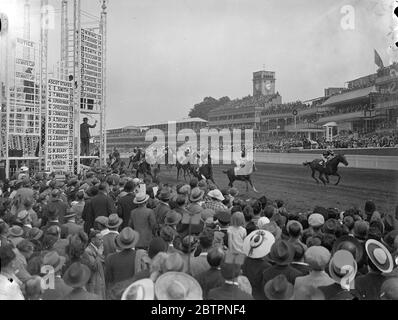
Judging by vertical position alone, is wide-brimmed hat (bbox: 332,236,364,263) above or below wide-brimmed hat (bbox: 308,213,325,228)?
below

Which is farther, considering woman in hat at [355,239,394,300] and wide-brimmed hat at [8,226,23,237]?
wide-brimmed hat at [8,226,23,237]

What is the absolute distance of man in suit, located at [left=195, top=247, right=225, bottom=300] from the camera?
3.58m

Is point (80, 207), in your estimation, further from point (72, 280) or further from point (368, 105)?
point (368, 105)

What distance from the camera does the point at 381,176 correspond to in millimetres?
9000

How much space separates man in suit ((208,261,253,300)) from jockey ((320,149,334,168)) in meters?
6.54

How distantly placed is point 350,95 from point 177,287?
7.09m

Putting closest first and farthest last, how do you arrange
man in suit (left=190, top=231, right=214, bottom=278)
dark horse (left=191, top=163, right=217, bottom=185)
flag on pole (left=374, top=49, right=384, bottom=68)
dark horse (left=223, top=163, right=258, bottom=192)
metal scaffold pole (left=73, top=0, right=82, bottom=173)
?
man in suit (left=190, top=231, right=214, bottom=278)
flag on pole (left=374, top=49, right=384, bottom=68)
dark horse (left=223, top=163, right=258, bottom=192)
dark horse (left=191, top=163, right=217, bottom=185)
metal scaffold pole (left=73, top=0, right=82, bottom=173)

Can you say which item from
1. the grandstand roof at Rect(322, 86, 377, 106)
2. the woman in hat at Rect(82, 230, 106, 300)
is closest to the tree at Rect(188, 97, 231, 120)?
the grandstand roof at Rect(322, 86, 377, 106)

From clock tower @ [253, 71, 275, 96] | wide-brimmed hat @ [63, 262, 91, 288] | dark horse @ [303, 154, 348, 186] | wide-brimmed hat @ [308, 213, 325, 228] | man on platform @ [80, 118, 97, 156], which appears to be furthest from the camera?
man on platform @ [80, 118, 97, 156]

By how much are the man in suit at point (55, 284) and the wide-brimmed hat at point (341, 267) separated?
1.96 meters

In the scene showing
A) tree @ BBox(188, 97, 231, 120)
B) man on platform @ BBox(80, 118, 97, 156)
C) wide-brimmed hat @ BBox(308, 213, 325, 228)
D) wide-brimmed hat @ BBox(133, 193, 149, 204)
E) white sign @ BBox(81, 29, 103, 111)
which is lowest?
wide-brimmed hat @ BBox(308, 213, 325, 228)

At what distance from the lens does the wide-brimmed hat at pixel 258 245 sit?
13.5 feet

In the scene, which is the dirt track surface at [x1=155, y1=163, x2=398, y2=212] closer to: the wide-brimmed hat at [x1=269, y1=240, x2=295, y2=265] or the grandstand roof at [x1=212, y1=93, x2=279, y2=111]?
the grandstand roof at [x1=212, y1=93, x2=279, y2=111]
